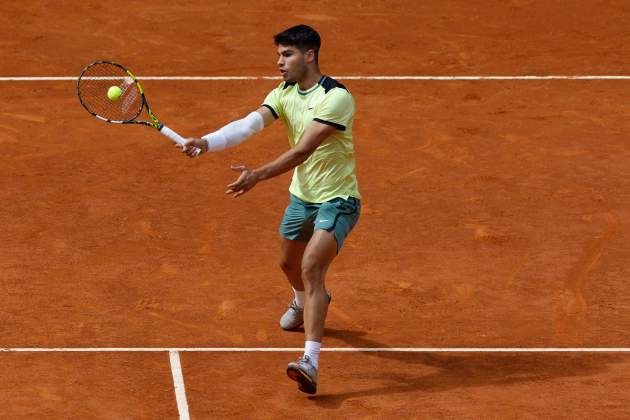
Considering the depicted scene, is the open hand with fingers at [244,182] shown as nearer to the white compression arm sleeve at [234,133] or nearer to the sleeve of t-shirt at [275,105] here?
the white compression arm sleeve at [234,133]

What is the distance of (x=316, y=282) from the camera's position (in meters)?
11.7

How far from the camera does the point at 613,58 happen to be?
1950 centimetres

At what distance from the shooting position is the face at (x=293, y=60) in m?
11.9

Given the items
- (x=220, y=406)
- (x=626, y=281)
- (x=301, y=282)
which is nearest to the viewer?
(x=220, y=406)

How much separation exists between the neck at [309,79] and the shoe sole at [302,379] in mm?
2118

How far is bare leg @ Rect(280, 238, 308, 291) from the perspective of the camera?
41.2 feet

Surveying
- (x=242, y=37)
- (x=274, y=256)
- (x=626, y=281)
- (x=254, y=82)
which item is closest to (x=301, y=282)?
(x=274, y=256)

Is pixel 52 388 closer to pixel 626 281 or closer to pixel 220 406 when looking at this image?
pixel 220 406

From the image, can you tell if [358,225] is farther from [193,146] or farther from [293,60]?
[193,146]

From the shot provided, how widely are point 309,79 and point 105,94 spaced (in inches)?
205

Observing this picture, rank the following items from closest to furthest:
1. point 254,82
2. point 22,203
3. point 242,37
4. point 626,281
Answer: point 626,281 < point 22,203 < point 254,82 < point 242,37

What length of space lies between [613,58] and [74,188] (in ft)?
23.5

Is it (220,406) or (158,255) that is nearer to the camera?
(220,406)

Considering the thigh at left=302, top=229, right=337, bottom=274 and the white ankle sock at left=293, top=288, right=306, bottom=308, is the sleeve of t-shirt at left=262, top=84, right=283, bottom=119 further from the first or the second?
the white ankle sock at left=293, top=288, right=306, bottom=308
